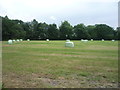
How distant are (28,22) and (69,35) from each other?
1761cm

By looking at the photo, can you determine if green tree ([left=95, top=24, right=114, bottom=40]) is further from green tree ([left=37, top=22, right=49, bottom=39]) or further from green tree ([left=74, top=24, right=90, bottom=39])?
green tree ([left=37, top=22, right=49, bottom=39])

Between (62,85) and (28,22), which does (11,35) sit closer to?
(28,22)

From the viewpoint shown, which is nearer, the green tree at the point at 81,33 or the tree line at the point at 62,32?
the tree line at the point at 62,32

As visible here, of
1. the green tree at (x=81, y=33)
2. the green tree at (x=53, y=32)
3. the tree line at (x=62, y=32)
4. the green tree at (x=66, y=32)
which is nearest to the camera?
the tree line at (x=62, y=32)

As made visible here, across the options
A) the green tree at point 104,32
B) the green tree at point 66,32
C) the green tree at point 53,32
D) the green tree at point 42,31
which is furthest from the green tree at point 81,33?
the green tree at point 42,31

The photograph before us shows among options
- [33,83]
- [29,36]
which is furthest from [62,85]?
[29,36]

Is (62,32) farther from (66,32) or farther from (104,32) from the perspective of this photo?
(104,32)

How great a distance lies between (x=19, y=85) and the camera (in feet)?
12.2

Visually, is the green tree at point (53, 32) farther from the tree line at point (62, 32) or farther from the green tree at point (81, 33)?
the green tree at point (81, 33)

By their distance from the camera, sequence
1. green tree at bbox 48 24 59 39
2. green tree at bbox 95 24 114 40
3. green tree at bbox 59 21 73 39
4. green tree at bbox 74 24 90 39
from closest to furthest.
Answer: green tree at bbox 48 24 59 39 < green tree at bbox 74 24 90 39 < green tree at bbox 95 24 114 40 < green tree at bbox 59 21 73 39

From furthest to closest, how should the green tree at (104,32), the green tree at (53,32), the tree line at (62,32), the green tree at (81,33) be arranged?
the green tree at (104,32) → the green tree at (81,33) → the green tree at (53,32) → the tree line at (62,32)

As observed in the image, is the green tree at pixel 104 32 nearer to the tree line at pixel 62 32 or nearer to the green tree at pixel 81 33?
the tree line at pixel 62 32

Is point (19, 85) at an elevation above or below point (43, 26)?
below

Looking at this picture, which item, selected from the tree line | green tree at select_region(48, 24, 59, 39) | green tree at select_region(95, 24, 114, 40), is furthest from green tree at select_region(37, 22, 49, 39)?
green tree at select_region(95, 24, 114, 40)
